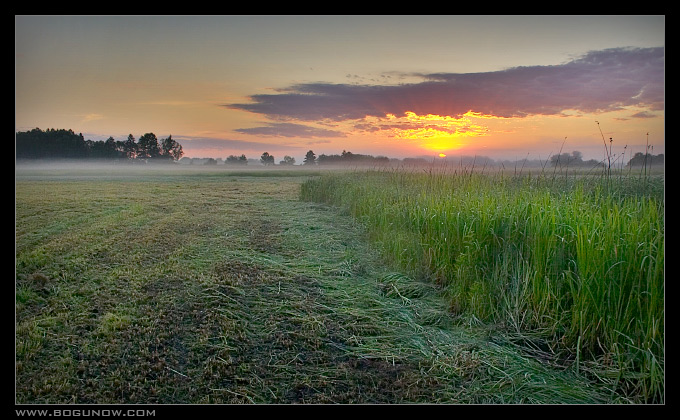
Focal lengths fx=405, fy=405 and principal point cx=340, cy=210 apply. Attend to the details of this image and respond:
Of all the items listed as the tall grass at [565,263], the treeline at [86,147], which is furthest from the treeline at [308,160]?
the tall grass at [565,263]

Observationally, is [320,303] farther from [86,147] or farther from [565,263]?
[86,147]

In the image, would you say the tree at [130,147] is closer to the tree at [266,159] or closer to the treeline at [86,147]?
the treeline at [86,147]

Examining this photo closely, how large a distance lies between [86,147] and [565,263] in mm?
3278

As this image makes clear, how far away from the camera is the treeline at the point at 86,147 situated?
2562 millimetres

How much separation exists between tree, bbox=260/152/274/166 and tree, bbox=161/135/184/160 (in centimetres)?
61

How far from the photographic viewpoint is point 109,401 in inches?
71.6

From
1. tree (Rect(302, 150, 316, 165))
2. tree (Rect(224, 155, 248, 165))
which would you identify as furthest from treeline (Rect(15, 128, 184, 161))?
tree (Rect(302, 150, 316, 165))

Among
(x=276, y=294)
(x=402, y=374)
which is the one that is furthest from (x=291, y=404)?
(x=276, y=294)

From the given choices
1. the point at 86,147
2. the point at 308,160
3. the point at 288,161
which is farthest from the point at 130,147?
the point at 308,160

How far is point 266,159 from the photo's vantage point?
3.33 meters

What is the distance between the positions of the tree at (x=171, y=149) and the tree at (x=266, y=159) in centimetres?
61

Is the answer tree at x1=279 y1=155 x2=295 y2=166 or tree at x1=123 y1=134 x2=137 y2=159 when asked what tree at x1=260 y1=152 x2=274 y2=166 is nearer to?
tree at x1=279 y1=155 x2=295 y2=166

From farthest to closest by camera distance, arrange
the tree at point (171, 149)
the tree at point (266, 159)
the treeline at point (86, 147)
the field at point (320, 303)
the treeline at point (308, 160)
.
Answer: the tree at point (266, 159) → the treeline at point (308, 160) → the tree at point (171, 149) → the treeline at point (86, 147) → the field at point (320, 303)
